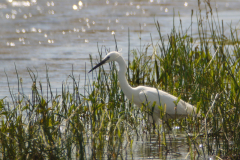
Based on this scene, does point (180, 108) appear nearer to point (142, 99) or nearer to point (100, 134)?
point (142, 99)

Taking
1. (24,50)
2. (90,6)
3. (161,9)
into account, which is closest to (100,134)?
(24,50)

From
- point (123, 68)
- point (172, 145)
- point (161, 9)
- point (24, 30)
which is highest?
point (161, 9)

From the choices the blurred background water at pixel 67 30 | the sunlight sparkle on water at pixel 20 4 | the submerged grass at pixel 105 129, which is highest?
the sunlight sparkle on water at pixel 20 4

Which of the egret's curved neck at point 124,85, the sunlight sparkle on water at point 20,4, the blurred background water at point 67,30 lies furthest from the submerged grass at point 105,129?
the sunlight sparkle on water at point 20,4

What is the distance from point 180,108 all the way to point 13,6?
47.2 feet

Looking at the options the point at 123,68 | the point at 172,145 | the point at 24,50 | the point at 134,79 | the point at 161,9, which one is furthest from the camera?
the point at 161,9

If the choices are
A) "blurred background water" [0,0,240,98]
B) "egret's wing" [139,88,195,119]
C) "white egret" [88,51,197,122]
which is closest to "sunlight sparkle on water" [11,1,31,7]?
"blurred background water" [0,0,240,98]

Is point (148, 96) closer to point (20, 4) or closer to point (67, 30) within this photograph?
point (67, 30)

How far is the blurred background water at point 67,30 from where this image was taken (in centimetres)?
802

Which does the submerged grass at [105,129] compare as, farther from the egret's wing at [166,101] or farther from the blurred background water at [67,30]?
the blurred background water at [67,30]

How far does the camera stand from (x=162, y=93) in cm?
500

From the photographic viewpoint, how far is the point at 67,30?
39.8 feet

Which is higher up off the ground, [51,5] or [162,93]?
[51,5]

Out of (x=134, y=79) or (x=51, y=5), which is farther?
(x=51, y=5)
